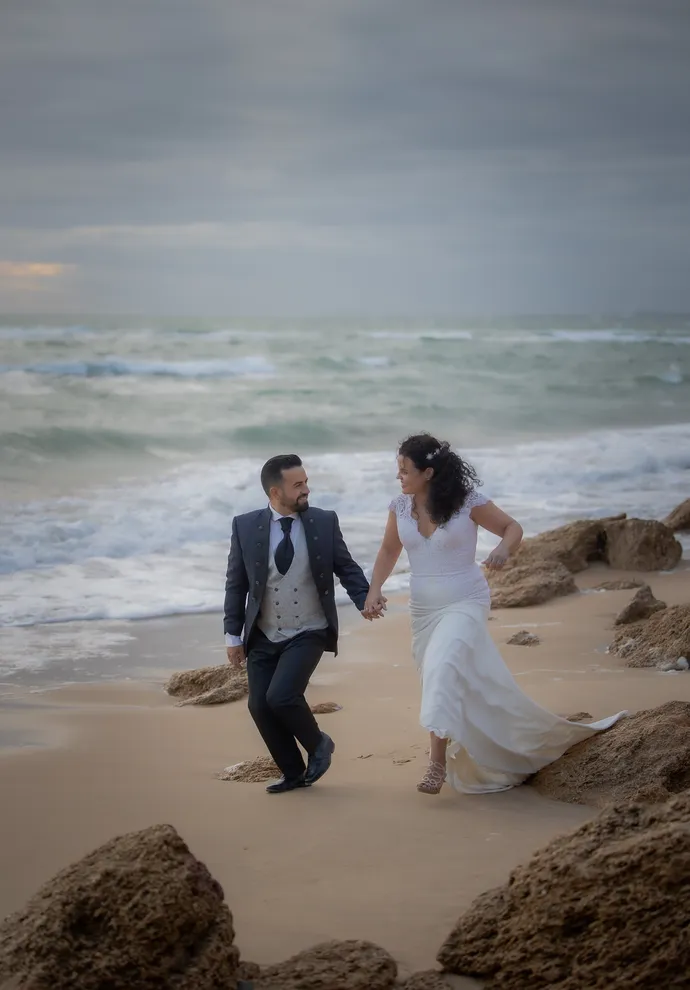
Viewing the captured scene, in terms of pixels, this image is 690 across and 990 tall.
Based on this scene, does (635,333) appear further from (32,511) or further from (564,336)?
(32,511)

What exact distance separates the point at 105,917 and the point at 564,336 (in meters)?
62.1

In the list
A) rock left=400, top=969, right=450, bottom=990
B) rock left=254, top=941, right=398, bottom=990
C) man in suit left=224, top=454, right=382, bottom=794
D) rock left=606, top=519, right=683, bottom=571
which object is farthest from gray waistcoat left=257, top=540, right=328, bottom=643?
rock left=606, top=519, right=683, bottom=571

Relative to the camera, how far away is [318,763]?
5.80 meters

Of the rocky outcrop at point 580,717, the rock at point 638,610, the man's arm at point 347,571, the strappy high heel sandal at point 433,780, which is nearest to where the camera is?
the strappy high heel sandal at point 433,780

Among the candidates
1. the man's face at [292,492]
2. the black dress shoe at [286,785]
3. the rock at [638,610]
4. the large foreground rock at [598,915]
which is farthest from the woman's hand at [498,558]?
the rock at [638,610]

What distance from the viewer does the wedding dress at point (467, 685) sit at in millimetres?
5555

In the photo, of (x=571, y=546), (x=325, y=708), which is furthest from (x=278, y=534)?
(x=571, y=546)

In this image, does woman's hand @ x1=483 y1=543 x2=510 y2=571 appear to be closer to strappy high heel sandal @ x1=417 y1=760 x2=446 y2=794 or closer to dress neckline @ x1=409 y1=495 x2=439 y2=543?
dress neckline @ x1=409 y1=495 x2=439 y2=543

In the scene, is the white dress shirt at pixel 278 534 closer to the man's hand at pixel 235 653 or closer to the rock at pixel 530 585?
the man's hand at pixel 235 653

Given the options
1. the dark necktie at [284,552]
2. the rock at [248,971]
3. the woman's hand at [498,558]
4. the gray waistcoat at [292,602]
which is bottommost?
the rock at [248,971]

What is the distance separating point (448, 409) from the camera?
1428 inches

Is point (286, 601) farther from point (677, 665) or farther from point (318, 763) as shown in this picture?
point (677, 665)

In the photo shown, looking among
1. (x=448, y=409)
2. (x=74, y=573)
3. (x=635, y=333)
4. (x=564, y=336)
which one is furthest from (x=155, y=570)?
(x=635, y=333)

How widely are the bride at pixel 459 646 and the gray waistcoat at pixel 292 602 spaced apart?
277 millimetres
